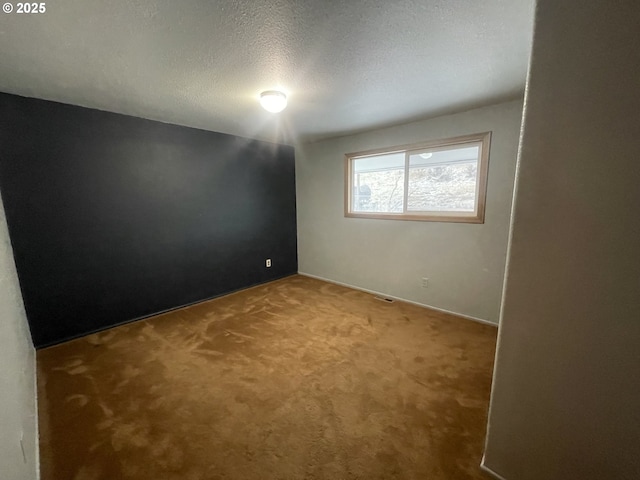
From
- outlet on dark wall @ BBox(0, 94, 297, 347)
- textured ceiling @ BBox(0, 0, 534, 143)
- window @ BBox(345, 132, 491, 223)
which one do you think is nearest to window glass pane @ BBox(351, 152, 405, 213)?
window @ BBox(345, 132, 491, 223)

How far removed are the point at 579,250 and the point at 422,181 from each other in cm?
233

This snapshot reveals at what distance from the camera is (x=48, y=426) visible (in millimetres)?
1523

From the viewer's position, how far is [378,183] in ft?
11.6

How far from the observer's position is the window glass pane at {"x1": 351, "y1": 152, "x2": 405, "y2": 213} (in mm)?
3322

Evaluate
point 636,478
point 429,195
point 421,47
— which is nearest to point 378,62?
point 421,47

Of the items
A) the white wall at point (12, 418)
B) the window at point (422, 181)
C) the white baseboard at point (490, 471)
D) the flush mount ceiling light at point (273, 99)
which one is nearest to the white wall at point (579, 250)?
the white baseboard at point (490, 471)

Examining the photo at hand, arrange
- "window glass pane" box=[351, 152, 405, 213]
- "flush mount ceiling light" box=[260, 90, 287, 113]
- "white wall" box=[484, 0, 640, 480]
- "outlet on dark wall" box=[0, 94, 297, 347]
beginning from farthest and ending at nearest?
"window glass pane" box=[351, 152, 405, 213] → "outlet on dark wall" box=[0, 94, 297, 347] → "flush mount ceiling light" box=[260, 90, 287, 113] → "white wall" box=[484, 0, 640, 480]

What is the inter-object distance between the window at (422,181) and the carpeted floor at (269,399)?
52.6 inches

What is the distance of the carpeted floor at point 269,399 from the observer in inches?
51.3

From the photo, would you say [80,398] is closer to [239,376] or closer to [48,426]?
[48,426]

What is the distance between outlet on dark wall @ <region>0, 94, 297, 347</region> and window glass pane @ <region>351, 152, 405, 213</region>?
1.47 meters

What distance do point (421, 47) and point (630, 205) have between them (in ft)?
4.45

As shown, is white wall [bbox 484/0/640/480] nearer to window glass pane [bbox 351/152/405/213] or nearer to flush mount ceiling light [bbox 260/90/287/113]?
flush mount ceiling light [bbox 260/90/287/113]

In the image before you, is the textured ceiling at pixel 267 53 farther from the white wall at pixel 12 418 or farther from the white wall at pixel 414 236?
the white wall at pixel 12 418
